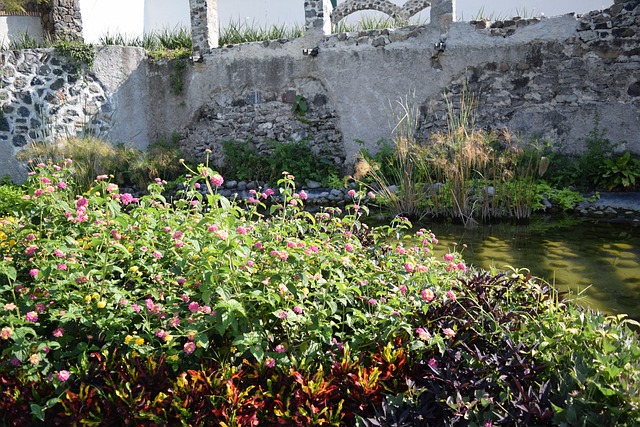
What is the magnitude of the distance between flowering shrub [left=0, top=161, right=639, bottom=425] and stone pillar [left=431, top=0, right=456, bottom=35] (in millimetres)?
5863

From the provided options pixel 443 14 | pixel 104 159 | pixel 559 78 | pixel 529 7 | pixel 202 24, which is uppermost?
pixel 529 7

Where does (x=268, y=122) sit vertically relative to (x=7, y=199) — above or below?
above

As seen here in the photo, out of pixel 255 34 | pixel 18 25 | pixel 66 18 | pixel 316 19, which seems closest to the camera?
pixel 316 19

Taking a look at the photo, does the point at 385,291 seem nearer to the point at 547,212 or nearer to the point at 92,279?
the point at 92,279

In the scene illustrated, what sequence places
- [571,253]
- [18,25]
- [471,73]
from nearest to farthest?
1. [571,253]
2. [471,73]
3. [18,25]

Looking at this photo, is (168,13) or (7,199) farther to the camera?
(168,13)

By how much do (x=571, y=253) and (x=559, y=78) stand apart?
3266 millimetres

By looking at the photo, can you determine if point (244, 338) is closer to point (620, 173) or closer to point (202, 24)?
point (620, 173)

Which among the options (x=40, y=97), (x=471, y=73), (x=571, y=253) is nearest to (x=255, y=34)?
(x=40, y=97)

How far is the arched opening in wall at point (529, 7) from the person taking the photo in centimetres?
1131

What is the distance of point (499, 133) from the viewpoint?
24.5 feet

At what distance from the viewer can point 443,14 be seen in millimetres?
7652

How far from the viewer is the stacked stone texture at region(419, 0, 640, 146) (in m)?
6.94

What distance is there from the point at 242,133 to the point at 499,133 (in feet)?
12.9
